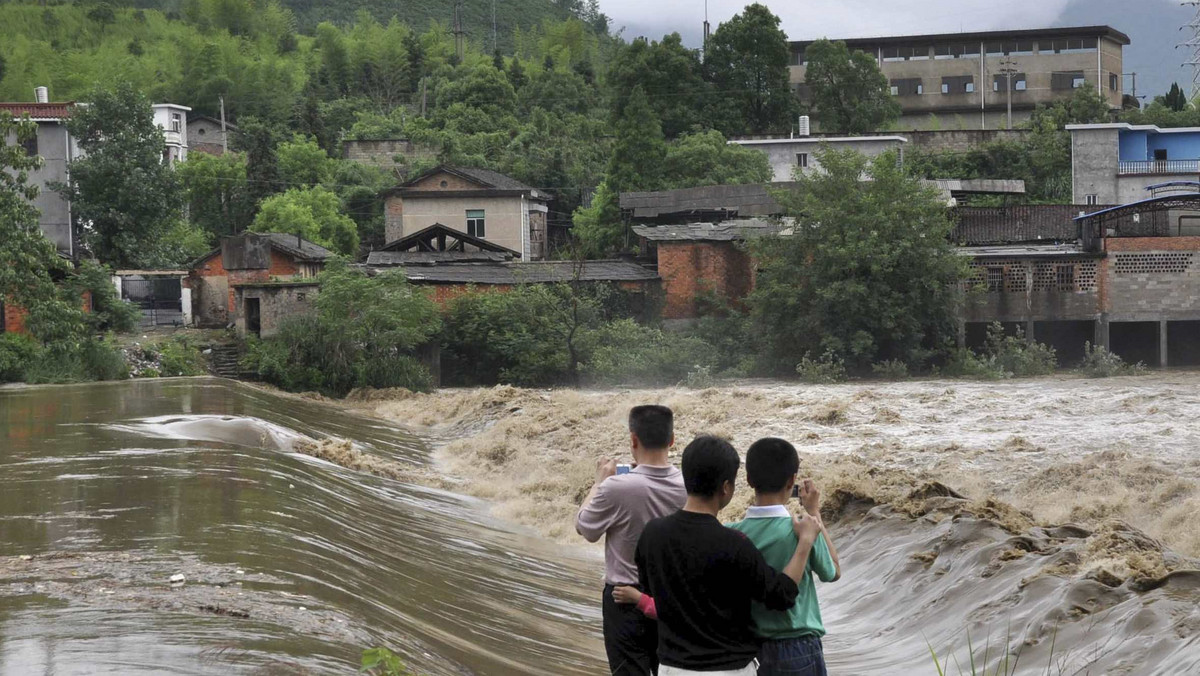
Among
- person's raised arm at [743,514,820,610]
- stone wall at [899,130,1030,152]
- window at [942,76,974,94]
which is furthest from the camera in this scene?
window at [942,76,974,94]

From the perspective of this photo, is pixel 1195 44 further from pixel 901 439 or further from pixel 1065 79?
pixel 901 439

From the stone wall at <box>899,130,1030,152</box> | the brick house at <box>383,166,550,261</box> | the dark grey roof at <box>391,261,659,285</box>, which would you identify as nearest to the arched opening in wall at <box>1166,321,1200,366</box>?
the dark grey roof at <box>391,261,659,285</box>

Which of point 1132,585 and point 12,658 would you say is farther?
point 1132,585

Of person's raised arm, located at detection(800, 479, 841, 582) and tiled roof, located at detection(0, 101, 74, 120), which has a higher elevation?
tiled roof, located at detection(0, 101, 74, 120)

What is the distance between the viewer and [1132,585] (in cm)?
950

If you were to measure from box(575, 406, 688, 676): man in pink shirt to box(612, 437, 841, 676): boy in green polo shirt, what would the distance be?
0.74m

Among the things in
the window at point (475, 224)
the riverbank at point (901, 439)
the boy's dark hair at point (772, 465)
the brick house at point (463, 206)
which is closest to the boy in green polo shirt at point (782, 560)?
the boy's dark hair at point (772, 465)

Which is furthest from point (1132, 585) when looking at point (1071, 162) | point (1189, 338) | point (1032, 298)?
point (1071, 162)

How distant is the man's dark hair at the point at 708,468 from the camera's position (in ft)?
16.3

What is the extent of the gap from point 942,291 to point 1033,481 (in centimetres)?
1954

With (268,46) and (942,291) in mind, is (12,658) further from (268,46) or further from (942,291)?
(268,46)

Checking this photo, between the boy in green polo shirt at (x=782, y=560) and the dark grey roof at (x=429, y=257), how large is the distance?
41.8m

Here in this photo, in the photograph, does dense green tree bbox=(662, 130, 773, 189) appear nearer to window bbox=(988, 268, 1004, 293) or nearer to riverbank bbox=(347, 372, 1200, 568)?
window bbox=(988, 268, 1004, 293)

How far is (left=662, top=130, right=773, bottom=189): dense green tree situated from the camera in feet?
186
